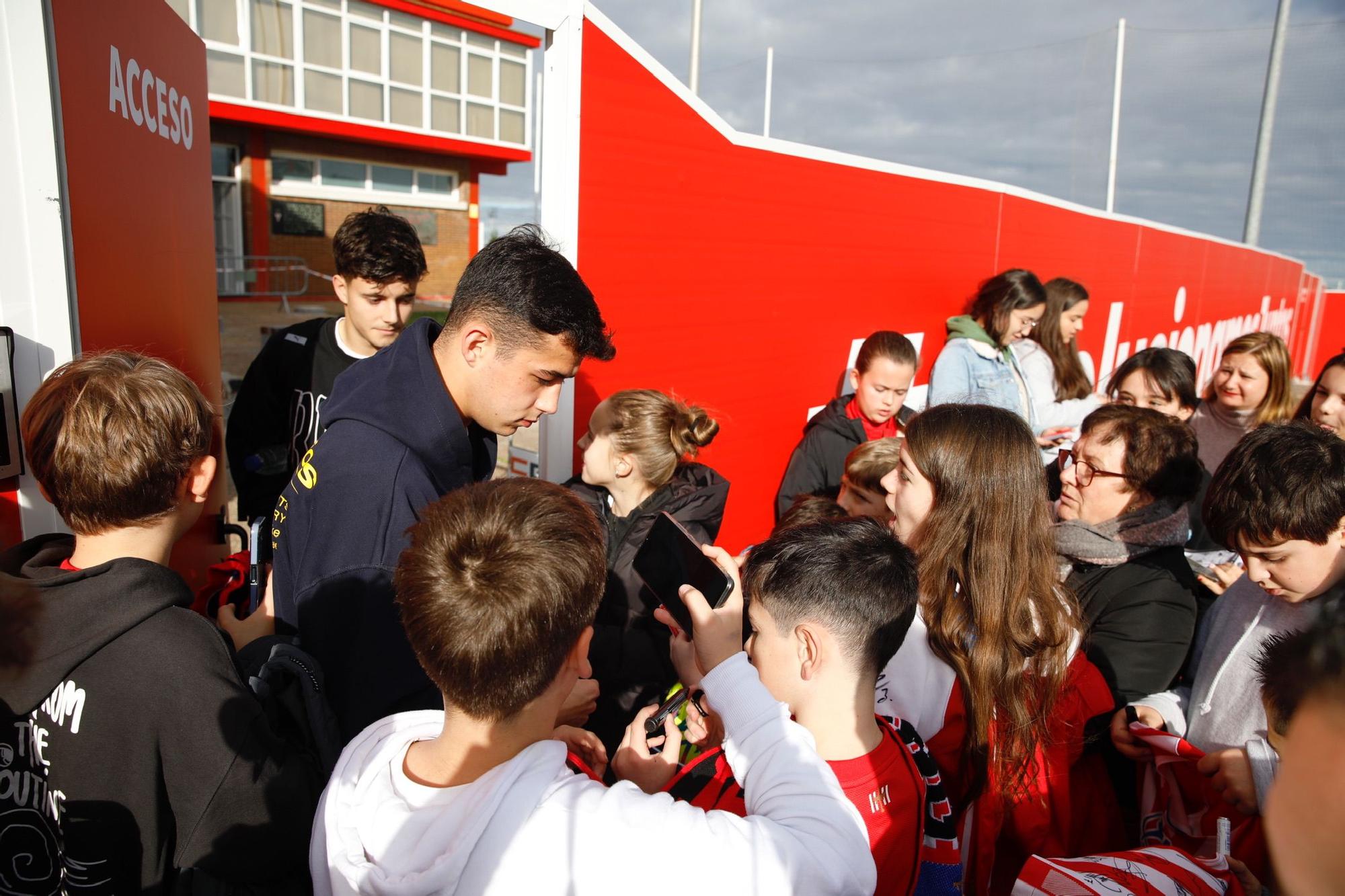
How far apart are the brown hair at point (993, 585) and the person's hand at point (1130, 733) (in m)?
0.29

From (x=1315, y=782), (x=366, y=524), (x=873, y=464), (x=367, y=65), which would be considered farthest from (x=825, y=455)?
(x=367, y=65)

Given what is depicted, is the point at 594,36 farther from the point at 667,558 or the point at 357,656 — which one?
the point at 357,656

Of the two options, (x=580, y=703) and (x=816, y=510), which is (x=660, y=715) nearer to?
(x=580, y=703)

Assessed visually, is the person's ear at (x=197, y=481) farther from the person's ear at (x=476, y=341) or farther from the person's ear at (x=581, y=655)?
the person's ear at (x=581, y=655)

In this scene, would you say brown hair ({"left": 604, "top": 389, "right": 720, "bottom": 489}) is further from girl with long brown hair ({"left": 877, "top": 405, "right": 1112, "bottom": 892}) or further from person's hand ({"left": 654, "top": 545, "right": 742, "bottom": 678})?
person's hand ({"left": 654, "top": 545, "right": 742, "bottom": 678})

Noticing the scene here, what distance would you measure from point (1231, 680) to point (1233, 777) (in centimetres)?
41

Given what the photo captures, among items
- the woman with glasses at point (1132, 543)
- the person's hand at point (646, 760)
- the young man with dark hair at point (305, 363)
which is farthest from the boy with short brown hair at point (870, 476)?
the young man with dark hair at point (305, 363)

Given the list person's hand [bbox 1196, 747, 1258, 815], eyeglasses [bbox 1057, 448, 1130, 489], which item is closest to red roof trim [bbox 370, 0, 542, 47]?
eyeglasses [bbox 1057, 448, 1130, 489]

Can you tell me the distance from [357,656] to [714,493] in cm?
156

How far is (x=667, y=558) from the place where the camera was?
1947 mm

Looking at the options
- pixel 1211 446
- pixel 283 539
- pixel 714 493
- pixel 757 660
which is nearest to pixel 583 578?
pixel 757 660

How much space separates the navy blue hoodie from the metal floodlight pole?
17134 millimetres

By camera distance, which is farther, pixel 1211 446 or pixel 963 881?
pixel 1211 446

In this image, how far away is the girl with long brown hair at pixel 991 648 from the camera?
1752mm
